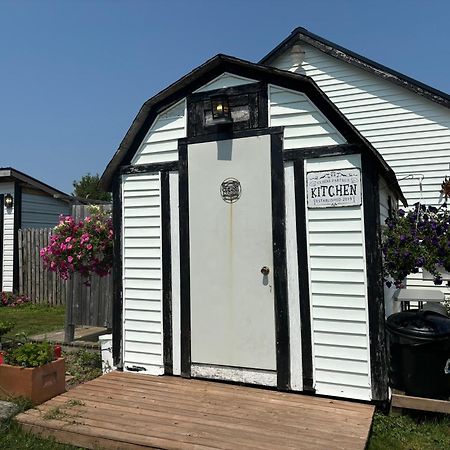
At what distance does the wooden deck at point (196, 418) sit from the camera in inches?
127

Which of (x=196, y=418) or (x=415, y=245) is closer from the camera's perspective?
(x=196, y=418)

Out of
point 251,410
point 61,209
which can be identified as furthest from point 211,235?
point 61,209

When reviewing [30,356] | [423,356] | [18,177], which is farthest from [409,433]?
[18,177]

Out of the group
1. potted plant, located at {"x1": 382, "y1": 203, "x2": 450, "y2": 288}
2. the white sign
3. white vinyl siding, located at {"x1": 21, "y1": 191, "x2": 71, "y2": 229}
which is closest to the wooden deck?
potted plant, located at {"x1": 382, "y1": 203, "x2": 450, "y2": 288}

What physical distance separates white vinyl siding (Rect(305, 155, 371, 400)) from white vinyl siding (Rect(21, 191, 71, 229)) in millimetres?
10680

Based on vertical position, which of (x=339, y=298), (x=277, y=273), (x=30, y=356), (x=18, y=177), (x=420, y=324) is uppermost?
(x=18, y=177)

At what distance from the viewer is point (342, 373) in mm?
4117

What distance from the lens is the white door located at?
447cm

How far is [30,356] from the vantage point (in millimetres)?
4188

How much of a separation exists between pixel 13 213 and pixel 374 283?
439 inches

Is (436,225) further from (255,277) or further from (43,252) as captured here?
(43,252)

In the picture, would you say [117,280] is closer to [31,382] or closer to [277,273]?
[31,382]

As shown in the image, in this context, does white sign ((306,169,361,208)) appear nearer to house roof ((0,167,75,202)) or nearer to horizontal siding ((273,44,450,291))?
horizontal siding ((273,44,450,291))

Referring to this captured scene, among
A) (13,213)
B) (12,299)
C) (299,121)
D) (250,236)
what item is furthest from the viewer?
(13,213)
